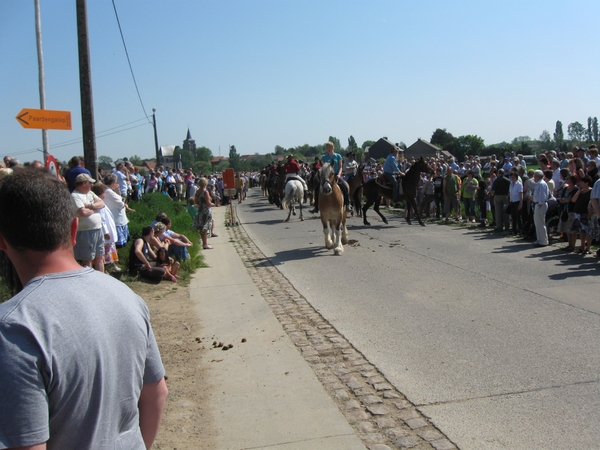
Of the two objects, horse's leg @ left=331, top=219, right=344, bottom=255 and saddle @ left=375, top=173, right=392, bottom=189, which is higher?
saddle @ left=375, top=173, right=392, bottom=189

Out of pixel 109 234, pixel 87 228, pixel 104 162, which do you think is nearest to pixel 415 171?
pixel 109 234

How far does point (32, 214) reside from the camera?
2.05 m

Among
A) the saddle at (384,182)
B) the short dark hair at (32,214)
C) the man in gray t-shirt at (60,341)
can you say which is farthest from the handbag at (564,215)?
the short dark hair at (32,214)

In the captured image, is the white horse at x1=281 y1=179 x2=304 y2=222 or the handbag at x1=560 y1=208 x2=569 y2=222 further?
the white horse at x1=281 y1=179 x2=304 y2=222

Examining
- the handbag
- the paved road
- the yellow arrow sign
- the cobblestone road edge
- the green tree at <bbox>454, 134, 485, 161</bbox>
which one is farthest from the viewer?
the green tree at <bbox>454, 134, 485, 161</bbox>

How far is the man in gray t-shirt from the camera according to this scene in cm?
180

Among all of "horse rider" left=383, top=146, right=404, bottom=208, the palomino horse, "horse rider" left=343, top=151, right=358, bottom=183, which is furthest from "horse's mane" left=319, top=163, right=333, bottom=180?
"horse rider" left=343, top=151, right=358, bottom=183

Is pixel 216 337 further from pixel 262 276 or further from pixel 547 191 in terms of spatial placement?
pixel 547 191

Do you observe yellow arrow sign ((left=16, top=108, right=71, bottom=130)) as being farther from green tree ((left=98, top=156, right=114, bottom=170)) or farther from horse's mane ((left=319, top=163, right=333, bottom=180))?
green tree ((left=98, top=156, right=114, bottom=170))

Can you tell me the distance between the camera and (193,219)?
17.5 m

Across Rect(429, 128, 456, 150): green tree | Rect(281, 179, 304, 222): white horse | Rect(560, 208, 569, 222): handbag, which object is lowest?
Rect(560, 208, 569, 222): handbag

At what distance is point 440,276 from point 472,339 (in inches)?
154

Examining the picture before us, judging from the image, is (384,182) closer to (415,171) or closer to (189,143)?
(415,171)

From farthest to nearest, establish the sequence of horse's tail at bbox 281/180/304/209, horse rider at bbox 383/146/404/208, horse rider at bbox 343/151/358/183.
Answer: horse rider at bbox 343/151/358/183 < horse's tail at bbox 281/180/304/209 < horse rider at bbox 383/146/404/208
